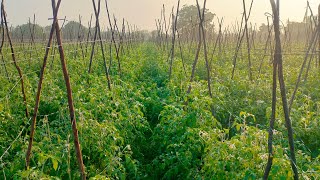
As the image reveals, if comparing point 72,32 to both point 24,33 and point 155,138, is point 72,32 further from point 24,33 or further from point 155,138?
point 24,33

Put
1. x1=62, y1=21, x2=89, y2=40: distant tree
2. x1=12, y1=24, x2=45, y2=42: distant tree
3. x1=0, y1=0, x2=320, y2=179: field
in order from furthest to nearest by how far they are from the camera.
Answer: x1=62, y1=21, x2=89, y2=40: distant tree, x1=12, y1=24, x2=45, y2=42: distant tree, x1=0, y1=0, x2=320, y2=179: field

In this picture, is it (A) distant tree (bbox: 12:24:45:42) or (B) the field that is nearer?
(B) the field

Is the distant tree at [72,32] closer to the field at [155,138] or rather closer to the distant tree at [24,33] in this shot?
the distant tree at [24,33]

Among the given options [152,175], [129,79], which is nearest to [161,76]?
[129,79]

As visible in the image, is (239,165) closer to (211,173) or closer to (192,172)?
(211,173)

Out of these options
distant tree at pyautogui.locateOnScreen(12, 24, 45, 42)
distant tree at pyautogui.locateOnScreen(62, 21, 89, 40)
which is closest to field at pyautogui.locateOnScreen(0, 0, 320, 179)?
distant tree at pyautogui.locateOnScreen(12, 24, 45, 42)

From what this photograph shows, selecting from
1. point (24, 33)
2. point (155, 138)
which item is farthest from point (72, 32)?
point (24, 33)

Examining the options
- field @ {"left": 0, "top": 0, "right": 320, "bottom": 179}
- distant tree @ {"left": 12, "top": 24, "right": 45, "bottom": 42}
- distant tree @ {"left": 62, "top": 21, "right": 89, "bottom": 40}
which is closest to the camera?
field @ {"left": 0, "top": 0, "right": 320, "bottom": 179}

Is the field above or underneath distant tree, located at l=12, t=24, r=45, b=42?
underneath

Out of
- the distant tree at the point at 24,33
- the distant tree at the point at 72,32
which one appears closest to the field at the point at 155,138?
the distant tree at the point at 24,33

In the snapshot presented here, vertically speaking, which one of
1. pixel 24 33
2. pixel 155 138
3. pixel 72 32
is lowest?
pixel 155 138

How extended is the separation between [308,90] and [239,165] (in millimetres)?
4458

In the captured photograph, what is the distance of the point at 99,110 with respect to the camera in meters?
4.21

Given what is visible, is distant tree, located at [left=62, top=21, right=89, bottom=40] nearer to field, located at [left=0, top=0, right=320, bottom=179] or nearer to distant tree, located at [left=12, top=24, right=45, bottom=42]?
distant tree, located at [left=12, top=24, right=45, bottom=42]
